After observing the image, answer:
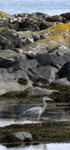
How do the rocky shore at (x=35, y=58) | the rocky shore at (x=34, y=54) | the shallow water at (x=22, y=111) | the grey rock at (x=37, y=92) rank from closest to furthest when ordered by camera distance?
the shallow water at (x=22, y=111) < the grey rock at (x=37, y=92) < the rocky shore at (x=35, y=58) < the rocky shore at (x=34, y=54)

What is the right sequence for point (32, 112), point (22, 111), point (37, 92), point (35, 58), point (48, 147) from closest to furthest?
point (48, 147) → point (32, 112) → point (22, 111) → point (37, 92) → point (35, 58)

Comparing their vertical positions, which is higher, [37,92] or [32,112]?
[37,92]

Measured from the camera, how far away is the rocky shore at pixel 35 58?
133ft

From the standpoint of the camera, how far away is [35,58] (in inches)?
1969

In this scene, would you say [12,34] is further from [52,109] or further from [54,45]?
[52,109]

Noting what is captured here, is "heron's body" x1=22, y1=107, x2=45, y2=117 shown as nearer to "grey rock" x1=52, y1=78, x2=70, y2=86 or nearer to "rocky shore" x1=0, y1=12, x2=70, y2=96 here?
"rocky shore" x1=0, y1=12, x2=70, y2=96

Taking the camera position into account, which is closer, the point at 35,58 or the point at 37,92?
the point at 37,92

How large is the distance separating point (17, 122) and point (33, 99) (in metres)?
9.41

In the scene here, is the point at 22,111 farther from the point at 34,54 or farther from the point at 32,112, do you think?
the point at 34,54

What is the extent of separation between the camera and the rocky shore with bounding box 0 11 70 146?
133 ft

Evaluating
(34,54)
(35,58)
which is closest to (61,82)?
(35,58)

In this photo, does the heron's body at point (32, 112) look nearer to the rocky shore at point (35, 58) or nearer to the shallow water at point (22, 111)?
the shallow water at point (22, 111)

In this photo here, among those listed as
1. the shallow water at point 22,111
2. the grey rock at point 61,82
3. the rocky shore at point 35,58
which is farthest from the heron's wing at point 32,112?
the grey rock at point 61,82

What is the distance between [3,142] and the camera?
24281mm
